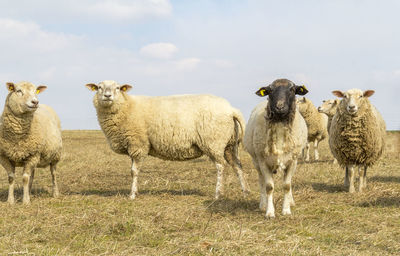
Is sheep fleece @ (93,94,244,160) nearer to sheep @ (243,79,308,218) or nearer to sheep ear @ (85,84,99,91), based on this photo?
sheep ear @ (85,84,99,91)

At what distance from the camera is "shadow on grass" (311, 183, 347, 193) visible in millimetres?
9772

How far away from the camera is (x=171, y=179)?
38.8ft

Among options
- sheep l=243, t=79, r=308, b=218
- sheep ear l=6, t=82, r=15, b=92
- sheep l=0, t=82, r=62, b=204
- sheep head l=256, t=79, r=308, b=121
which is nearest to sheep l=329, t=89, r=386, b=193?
sheep l=243, t=79, r=308, b=218

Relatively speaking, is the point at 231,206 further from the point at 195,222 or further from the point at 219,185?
the point at 195,222

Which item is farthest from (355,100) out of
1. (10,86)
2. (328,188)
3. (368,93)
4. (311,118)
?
(311,118)

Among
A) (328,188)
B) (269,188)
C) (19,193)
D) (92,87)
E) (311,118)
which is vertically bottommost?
(19,193)

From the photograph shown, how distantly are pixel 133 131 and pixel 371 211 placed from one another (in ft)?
17.3

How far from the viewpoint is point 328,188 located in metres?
10.1

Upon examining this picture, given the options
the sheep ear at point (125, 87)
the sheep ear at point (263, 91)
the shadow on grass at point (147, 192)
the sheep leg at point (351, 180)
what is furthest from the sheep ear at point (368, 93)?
the sheep ear at point (125, 87)

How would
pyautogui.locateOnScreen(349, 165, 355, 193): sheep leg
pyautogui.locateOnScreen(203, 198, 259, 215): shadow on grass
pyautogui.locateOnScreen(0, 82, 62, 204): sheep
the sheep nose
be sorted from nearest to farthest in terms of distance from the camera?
1. the sheep nose
2. pyautogui.locateOnScreen(203, 198, 259, 215): shadow on grass
3. pyautogui.locateOnScreen(0, 82, 62, 204): sheep
4. pyautogui.locateOnScreen(349, 165, 355, 193): sheep leg

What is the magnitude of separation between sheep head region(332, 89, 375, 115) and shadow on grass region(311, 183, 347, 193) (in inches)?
74.6

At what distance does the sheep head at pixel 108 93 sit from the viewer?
9.27m

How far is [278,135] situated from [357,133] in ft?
12.0

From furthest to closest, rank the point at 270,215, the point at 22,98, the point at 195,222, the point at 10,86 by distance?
Answer: the point at 10,86 → the point at 22,98 → the point at 270,215 → the point at 195,222
